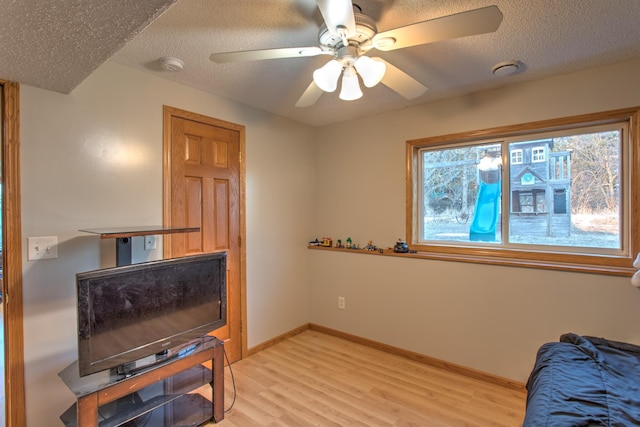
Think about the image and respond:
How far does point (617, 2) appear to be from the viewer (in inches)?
56.8

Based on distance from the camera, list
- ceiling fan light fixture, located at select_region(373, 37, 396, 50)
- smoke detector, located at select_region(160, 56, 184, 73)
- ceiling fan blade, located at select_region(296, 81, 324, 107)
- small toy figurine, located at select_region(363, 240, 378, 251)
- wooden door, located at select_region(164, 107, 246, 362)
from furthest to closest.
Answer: small toy figurine, located at select_region(363, 240, 378, 251)
wooden door, located at select_region(164, 107, 246, 362)
smoke detector, located at select_region(160, 56, 184, 73)
ceiling fan blade, located at select_region(296, 81, 324, 107)
ceiling fan light fixture, located at select_region(373, 37, 396, 50)

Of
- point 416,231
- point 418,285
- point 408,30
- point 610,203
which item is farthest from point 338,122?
point 610,203

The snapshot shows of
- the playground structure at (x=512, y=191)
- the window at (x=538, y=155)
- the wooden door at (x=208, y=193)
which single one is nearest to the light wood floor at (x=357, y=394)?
the wooden door at (x=208, y=193)

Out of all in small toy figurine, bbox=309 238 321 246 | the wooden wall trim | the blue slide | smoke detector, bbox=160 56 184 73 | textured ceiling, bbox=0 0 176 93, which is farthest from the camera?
small toy figurine, bbox=309 238 321 246

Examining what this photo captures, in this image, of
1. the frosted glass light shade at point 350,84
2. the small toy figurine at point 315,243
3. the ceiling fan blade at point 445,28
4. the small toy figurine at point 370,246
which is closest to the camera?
the ceiling fan blade at point 445,28

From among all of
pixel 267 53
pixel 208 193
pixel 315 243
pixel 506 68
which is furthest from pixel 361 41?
pixel 315 243

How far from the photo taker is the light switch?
1691 mm

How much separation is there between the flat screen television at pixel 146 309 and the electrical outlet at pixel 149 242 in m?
0.45

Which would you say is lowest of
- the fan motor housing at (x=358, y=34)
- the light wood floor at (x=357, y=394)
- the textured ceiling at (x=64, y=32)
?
the light wood floor at (x=357, y=394)

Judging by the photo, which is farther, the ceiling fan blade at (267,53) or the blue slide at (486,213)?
the blue slide at (486,213)

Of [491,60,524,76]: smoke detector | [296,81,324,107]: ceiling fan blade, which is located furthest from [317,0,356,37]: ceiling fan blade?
[491,60,524,76]: smoke detector

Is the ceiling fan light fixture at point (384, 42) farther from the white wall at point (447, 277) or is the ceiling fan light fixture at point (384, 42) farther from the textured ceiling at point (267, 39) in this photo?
the white wall at point (447, 277)

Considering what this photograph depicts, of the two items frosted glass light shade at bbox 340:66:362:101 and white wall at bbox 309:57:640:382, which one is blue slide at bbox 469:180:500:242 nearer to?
white wall at bbox 309:57:640:382

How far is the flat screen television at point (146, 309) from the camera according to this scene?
151 cm
